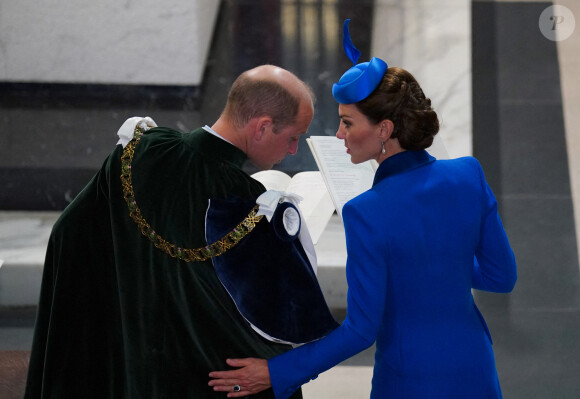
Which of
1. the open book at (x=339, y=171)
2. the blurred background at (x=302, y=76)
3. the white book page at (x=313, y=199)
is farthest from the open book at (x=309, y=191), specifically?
the blurred background at (x=302, y=76)

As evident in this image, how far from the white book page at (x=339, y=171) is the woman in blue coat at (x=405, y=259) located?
54cm

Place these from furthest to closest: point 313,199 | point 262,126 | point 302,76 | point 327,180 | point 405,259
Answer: point 302,76, point 313,199, point 327,180, point 262,126, point 405,259

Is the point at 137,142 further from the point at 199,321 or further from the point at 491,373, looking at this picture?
the point at 491,373

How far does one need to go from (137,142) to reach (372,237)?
1.85 ft

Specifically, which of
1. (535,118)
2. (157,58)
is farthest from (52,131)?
(535,118)

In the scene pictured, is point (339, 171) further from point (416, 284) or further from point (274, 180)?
point (416, 284)

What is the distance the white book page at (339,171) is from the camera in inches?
90.3

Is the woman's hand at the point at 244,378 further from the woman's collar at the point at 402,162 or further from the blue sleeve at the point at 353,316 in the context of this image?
the woman's collar at the point at 402,162

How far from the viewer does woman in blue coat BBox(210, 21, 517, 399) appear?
64.2 inches

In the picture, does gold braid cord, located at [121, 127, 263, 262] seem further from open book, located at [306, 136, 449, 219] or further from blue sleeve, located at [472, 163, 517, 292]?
open book, located at [306, 136, 449, 219]

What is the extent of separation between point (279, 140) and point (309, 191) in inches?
34.4

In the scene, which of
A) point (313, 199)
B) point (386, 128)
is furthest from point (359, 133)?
point (313, 199)

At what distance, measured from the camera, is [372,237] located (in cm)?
161

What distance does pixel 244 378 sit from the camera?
67.5 inches
